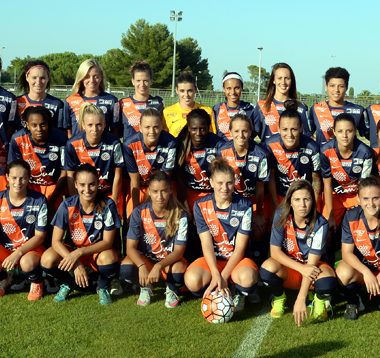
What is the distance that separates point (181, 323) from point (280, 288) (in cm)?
82

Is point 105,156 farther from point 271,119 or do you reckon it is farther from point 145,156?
point 271,119

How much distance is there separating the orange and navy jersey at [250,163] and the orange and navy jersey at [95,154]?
3.10ft

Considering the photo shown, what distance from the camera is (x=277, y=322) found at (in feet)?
12.2

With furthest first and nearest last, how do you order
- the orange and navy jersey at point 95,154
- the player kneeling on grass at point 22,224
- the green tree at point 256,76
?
the green tree at point 256,76 → the orange and navy jersey at point 95,154 → the player kneeling on grass at point 22,224

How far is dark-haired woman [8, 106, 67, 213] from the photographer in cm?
456

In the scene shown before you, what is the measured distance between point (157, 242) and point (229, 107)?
1857mm

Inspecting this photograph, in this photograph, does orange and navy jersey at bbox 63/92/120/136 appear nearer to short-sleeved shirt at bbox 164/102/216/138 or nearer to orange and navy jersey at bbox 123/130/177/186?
short-sleeved shirt at bbox 164/102/216/138

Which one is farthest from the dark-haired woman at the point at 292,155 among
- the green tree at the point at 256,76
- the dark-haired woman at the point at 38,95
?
the green tree at the point at 256,76

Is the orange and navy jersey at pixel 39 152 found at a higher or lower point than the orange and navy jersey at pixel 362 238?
higher

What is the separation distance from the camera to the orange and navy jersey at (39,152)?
15.1ft

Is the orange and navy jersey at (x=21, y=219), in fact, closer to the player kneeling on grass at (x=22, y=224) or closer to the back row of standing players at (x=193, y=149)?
the player kneeling on grass at (x=22, y=224)

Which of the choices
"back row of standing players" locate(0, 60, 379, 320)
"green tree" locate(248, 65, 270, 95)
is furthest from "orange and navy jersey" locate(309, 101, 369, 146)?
"green tree" locate(248, 65, 270, 95)

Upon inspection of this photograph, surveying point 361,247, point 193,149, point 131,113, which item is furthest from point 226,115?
point 361,247

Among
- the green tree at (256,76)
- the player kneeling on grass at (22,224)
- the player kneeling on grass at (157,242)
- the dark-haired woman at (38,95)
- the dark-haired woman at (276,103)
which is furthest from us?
the green tree at (256,76)
